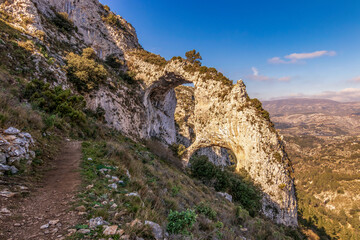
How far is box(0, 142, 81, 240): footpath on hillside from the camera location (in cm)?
301

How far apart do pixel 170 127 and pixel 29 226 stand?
152ft

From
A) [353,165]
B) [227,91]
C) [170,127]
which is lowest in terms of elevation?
[353,165]

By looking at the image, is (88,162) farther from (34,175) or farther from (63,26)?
(63,26)

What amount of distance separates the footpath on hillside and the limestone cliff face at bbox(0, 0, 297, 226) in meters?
19.3

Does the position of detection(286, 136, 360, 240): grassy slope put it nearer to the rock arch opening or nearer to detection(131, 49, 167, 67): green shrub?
the rock arch opening

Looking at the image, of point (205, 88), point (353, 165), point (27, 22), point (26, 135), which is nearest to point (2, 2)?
point (27, 22)

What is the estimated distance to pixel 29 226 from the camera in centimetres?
319

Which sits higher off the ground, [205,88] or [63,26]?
[63,26]

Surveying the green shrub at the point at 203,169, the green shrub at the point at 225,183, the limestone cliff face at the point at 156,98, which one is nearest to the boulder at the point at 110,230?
the limestone cliff face at the point at 156,98

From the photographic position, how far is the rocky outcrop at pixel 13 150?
4707mm

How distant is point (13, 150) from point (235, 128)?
100 ft

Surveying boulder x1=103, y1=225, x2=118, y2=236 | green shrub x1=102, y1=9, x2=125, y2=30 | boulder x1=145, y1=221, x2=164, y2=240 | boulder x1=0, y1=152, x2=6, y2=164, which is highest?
green shrub x1=102, y1=9, x2=125, y2=30

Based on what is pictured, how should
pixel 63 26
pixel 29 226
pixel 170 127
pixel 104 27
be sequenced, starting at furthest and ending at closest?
pixel 170 127 → pixel 104 27 → pixel 63 26 → pixel 29 226

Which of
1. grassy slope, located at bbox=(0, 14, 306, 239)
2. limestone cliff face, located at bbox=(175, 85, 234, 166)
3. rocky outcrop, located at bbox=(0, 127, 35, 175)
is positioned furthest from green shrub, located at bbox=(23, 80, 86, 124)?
limestone cliff face, located at bbox=(175, 85, 234, 166)
